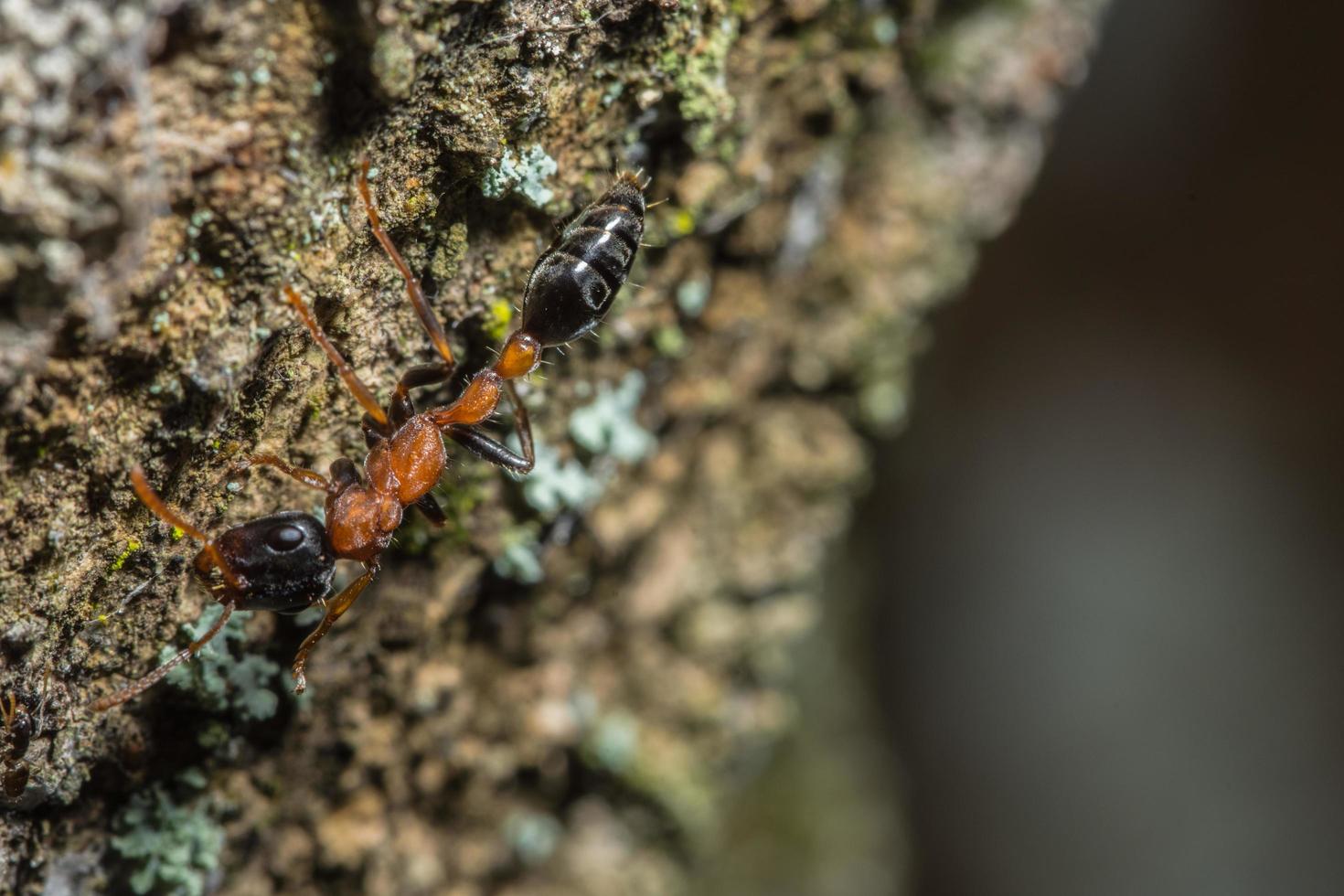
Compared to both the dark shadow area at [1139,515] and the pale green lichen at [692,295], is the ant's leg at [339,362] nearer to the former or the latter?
the pale green lichen at [692,295]

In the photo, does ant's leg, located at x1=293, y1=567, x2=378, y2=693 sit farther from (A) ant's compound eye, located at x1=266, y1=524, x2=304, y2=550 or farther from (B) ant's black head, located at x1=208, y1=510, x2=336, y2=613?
(A) ant's compound eye, located at x1=266, y1=524, x2=304, y2=550

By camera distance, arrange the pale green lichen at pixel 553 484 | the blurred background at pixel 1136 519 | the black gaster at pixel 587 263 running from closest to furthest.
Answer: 1. the black gaster at pixel 587 263
2. the pale green lichen at pixel 553 484
3. the blurred background at pixel 1136 519

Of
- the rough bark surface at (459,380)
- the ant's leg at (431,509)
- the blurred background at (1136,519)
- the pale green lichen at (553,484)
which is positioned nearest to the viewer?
the rough bark surface at (459,380)

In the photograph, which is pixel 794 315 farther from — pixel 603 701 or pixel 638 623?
pixel 603 701

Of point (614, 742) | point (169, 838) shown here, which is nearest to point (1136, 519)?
point (614, 742)

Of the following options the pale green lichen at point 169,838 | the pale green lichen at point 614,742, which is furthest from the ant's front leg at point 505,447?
the pale green lichen at point 614,742

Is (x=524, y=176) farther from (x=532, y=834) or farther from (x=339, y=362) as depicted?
Result: (x=532, y=834)
